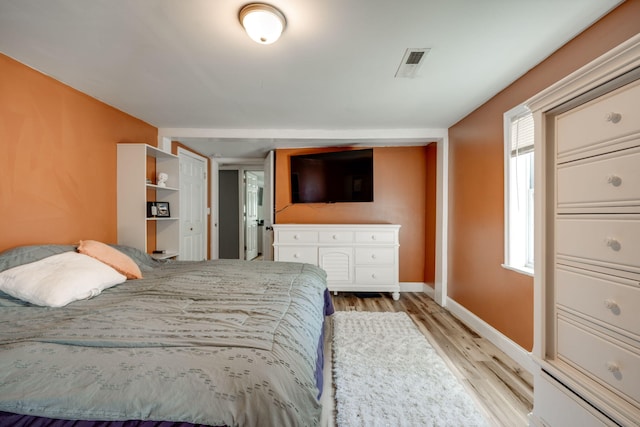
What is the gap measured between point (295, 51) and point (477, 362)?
8.49 ft

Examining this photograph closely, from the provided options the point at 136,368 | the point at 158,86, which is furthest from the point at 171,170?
the point at 136,368

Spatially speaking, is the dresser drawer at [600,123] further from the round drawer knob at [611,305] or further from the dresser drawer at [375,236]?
the dresser drawer at [375,236]

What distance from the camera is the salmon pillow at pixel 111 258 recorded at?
181cm

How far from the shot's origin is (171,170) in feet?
10.2

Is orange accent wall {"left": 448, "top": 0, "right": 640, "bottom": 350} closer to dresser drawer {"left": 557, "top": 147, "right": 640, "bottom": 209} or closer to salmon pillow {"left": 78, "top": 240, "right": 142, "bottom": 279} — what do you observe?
dresser drawer {"left": 557, "top": 147, "right": 640, "bottom": 209}

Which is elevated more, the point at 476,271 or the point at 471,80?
the point at 471,80

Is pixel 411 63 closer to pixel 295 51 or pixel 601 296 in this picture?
pixel 295 51

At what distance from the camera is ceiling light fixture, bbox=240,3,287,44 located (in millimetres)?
1293

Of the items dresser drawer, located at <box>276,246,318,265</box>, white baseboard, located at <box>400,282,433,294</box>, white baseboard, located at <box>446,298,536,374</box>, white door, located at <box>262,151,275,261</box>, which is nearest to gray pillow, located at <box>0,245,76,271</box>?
dresser drawer, located at <box>276,246,318,265</box>

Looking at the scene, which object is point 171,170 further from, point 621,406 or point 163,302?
point 621,406

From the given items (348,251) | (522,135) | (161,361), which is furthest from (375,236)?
(161,361)

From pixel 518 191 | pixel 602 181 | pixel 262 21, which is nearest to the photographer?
pixel 602 181

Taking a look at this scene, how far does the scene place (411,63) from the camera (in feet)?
5.88

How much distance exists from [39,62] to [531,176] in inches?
145
